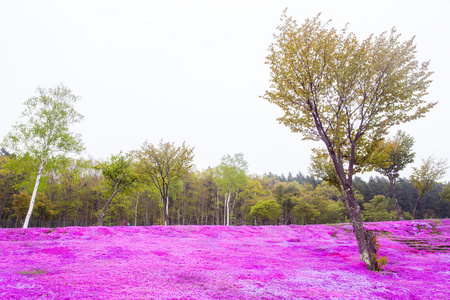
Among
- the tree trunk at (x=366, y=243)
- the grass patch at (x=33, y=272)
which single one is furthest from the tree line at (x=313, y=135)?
the grass patch at (x=33, y=272)

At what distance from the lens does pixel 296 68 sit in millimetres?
10328

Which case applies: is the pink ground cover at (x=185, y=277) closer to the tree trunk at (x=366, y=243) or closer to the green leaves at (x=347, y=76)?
the tree trunk at (x=366, y=243)

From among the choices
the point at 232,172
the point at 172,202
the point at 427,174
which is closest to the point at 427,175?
the point at 427,174

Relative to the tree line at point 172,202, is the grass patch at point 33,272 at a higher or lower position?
lower

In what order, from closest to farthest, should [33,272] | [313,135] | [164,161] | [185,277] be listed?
[33,272] → [185,277] → [313,135] → [164,161]

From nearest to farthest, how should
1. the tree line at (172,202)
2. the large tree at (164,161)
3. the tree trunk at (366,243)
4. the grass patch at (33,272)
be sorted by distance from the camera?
the grass patch at (33,272) → the tree trunk at (366,243) → the large tree at (164,161) → the tree line at (172,202)

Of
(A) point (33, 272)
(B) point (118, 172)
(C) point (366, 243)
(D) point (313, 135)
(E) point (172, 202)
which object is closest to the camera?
(A) point (33, 272)

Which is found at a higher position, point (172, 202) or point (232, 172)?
point (232, 172)

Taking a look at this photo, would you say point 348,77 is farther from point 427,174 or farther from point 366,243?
point 427,174

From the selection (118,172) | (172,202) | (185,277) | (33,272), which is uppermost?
(118,172)

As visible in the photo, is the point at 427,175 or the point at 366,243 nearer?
the point at 366,243

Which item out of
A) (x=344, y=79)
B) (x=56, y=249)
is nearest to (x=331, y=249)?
(x=344, y=79)

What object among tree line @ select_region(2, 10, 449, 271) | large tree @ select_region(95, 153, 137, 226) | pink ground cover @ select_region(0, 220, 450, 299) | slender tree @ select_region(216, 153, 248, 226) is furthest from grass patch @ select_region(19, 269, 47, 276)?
slender tree @ select_region(216, 153, 248, 226)

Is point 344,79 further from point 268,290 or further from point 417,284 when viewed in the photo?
point 268,290
